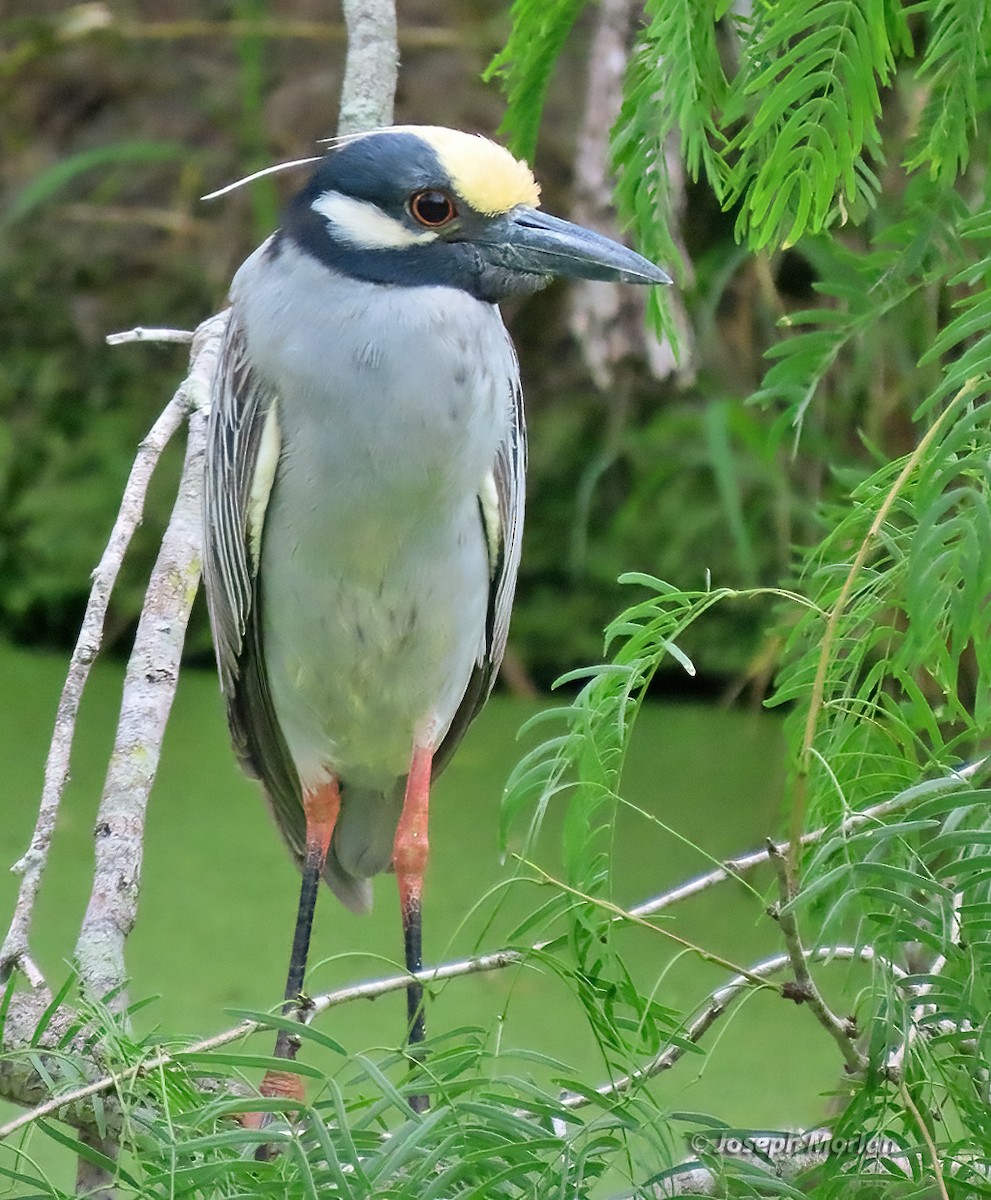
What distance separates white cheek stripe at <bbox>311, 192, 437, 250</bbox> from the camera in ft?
3.49

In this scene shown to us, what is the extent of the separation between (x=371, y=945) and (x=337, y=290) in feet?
4.11

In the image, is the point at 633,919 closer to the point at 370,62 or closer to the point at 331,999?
the point at 331,999

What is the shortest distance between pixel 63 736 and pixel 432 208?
42cm

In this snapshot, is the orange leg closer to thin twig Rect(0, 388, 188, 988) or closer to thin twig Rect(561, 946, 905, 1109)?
thin twig Rect(0, 388, 188, 988)

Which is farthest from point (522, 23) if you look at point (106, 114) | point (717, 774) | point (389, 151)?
point (106, 114)

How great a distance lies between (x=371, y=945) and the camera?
6.97 ft

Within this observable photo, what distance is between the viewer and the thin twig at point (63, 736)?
920 mm

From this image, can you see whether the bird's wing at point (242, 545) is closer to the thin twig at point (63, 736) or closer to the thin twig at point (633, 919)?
the thin twig at point (63, 736)

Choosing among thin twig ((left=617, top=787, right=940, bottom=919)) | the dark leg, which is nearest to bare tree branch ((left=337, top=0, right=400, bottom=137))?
the dark leg

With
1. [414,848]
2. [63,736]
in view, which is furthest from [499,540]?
[63,736]

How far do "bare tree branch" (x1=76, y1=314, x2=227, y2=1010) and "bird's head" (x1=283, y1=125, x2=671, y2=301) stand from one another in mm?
214

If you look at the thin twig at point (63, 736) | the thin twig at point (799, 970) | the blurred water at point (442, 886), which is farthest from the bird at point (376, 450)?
the blurred water at point (442, 886)

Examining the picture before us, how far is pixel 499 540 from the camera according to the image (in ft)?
4.05

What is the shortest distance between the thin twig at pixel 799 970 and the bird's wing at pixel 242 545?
623 mm
